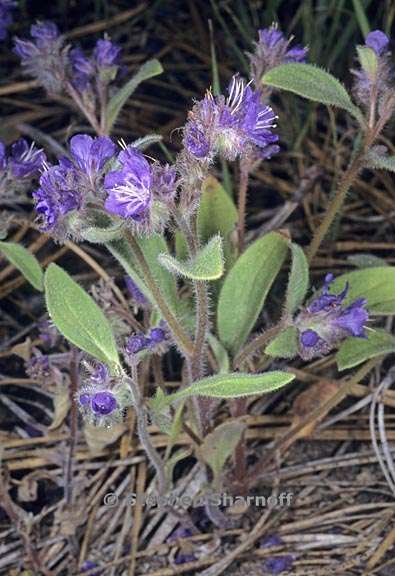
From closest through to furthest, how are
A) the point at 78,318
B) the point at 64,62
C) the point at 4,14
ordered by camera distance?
the point at 78,318, the point at 64,62, the point at 4,14

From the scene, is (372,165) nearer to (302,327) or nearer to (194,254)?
(302,327)

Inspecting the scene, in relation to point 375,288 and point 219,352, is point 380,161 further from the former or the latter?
point 219,352

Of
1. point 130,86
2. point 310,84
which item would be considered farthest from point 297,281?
point 130,86

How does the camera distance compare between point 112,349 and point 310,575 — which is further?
point 310,575

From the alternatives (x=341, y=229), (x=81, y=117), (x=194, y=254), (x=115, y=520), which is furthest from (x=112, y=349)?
(x=81, y=117)

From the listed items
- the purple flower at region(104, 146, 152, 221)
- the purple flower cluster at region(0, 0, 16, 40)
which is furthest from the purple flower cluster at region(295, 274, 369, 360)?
the purple flower cluster at region(0, 0, 16, 40)

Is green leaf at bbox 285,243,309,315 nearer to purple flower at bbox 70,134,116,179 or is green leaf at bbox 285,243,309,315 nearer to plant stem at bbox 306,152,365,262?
plant stem at bbox 306,152,365,262
